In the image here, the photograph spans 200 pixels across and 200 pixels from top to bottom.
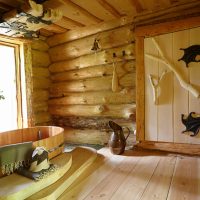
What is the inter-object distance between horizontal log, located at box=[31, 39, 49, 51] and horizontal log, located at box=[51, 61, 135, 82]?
1.74ft

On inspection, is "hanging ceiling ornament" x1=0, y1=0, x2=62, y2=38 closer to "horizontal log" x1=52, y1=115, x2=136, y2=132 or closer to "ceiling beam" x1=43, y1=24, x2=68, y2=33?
"ceiling beam" x1=43, y1=24, x2=68, y2=33

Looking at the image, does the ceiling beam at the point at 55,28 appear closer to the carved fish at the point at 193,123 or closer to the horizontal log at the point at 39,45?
the horizontal log at the point at 39,45

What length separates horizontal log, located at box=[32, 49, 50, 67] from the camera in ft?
11.8

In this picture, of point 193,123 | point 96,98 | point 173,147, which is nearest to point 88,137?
point 96,98

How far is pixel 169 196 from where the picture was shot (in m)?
1.69

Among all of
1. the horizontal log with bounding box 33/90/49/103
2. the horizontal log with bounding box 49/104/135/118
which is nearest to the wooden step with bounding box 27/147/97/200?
the horizontal log with bounding box 49/104/135/118

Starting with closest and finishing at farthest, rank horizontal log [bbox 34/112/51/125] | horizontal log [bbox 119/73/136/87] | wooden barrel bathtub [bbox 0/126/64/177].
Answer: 1. wooden barrel bathtub [bbox 0/126/64/177]
2. horizontal log [bbox 119/73/136/87]
3. horizontal log [bbox 34/112/51/125]

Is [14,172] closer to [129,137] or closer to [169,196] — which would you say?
[169,196]

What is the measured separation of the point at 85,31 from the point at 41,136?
72.1 inches

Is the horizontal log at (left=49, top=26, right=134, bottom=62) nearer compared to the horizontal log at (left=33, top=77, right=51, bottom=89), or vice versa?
the horizontal log at (left=49, top=26, right=134, bottom=62)

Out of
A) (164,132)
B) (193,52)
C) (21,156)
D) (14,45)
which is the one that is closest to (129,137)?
(164,132)

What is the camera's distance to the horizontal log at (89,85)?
3103 mm

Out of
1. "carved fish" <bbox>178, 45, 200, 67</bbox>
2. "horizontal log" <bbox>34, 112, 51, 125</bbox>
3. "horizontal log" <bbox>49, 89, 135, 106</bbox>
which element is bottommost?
"horizontal log" <bbox>34, 112, 51, 125</bbox>

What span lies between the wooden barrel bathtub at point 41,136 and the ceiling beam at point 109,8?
1.69m
